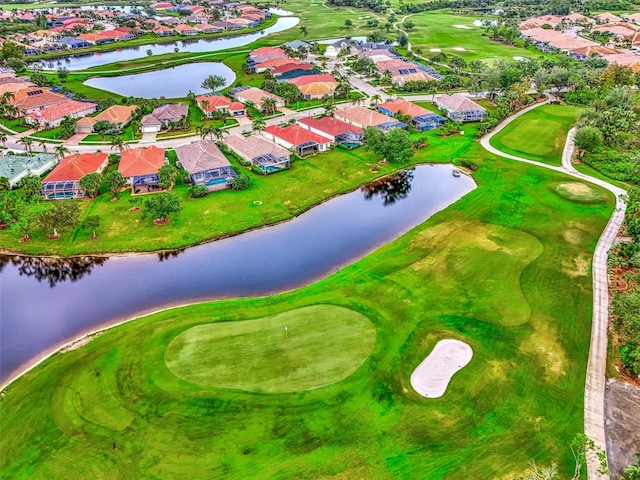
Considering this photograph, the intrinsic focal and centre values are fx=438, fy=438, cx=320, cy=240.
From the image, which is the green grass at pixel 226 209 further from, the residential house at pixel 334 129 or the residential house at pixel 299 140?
the residential house at pixel 334 129

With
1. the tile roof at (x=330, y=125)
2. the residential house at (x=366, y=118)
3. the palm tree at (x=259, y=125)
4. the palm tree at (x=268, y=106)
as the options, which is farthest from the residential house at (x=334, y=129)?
the palm tree at (x=268, y=106)

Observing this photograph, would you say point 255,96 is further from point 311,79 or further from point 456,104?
point 456,104

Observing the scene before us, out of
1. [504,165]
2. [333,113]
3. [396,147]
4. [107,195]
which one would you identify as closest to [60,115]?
[107,195]

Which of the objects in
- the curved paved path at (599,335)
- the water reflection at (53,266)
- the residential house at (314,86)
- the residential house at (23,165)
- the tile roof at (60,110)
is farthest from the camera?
the residential house at (314,86)

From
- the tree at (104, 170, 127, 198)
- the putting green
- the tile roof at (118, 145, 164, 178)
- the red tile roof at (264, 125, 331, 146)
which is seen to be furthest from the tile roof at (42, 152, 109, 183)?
the putting green

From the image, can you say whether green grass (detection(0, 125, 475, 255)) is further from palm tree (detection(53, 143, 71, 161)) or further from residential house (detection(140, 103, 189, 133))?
residential house (detection(140, 103, 189, 133))

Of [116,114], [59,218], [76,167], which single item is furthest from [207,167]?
[116,114]

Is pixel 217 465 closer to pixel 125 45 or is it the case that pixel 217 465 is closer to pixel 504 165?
pixel 504 165
